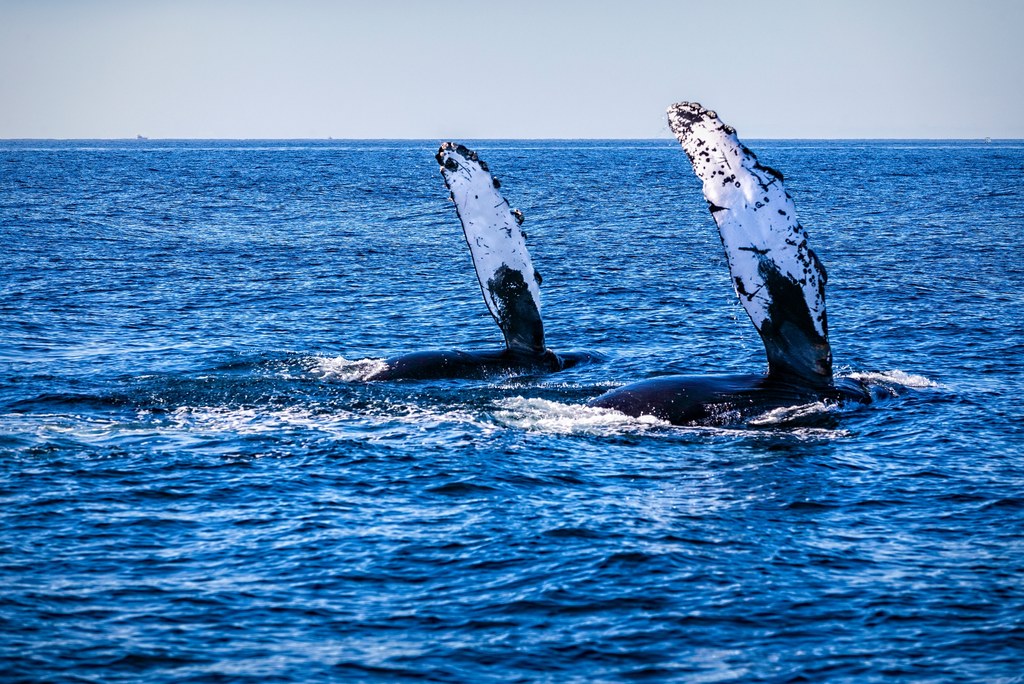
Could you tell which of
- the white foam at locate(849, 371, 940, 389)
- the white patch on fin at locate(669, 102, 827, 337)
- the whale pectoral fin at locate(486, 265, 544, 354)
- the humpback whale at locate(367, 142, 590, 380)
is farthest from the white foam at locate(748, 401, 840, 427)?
the whale pectoral fin at locate(486, 265, 544, 354)

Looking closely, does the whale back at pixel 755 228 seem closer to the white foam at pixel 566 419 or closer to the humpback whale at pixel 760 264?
the humpback whale at pixel 760 264

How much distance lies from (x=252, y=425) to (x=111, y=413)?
1990 mm

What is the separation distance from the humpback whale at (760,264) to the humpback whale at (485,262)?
13.0 feet

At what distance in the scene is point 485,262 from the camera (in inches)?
707

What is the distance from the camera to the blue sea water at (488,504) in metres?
9.08

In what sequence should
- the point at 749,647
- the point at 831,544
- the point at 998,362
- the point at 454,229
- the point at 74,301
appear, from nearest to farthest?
the point at 749,647 → the point at 831,544 → the point at 998,362 → the point at 74,301 → the point at 454,229

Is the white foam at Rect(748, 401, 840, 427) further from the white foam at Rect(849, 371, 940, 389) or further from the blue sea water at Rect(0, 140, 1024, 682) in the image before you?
the white foam at Rect(849, 371, 940, 389)

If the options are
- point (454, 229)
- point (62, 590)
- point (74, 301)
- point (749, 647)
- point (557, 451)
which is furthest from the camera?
point (454, 229)

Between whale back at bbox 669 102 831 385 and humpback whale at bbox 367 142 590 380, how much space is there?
4138 mm

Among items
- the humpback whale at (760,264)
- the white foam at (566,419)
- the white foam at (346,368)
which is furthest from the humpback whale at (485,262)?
the humpback whale at (760,264)

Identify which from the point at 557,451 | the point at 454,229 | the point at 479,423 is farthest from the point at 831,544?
the point at 454,229

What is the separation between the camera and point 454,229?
50.2m

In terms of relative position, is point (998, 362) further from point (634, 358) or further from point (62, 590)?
point (62, 590)

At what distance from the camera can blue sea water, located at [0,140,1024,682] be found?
9.08 m
